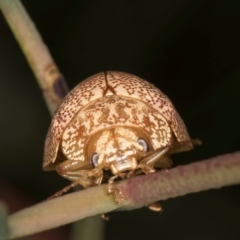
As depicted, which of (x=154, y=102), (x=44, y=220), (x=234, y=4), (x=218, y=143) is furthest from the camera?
(x=234, y=4)

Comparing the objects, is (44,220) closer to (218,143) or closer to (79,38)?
(218,143)

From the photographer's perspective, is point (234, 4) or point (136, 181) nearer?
point (136, 181)

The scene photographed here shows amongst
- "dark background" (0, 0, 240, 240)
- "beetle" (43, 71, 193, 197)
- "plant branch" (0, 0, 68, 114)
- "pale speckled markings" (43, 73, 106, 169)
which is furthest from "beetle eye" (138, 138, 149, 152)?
"dark background" (0, 0, 240, 240)

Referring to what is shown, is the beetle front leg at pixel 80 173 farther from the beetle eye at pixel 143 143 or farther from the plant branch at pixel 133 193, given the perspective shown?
the plant branch at pixel 133 193

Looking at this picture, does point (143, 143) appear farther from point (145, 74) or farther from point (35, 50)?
point (145, 74)

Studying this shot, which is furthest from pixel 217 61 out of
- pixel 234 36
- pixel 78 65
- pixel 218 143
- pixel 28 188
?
pixel 28 188

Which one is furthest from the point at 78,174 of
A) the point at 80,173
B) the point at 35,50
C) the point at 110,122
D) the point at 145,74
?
the point at 145,74

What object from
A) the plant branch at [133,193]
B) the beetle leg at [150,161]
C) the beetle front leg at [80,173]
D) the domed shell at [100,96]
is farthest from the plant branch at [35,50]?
the plant branch at [133,193]
